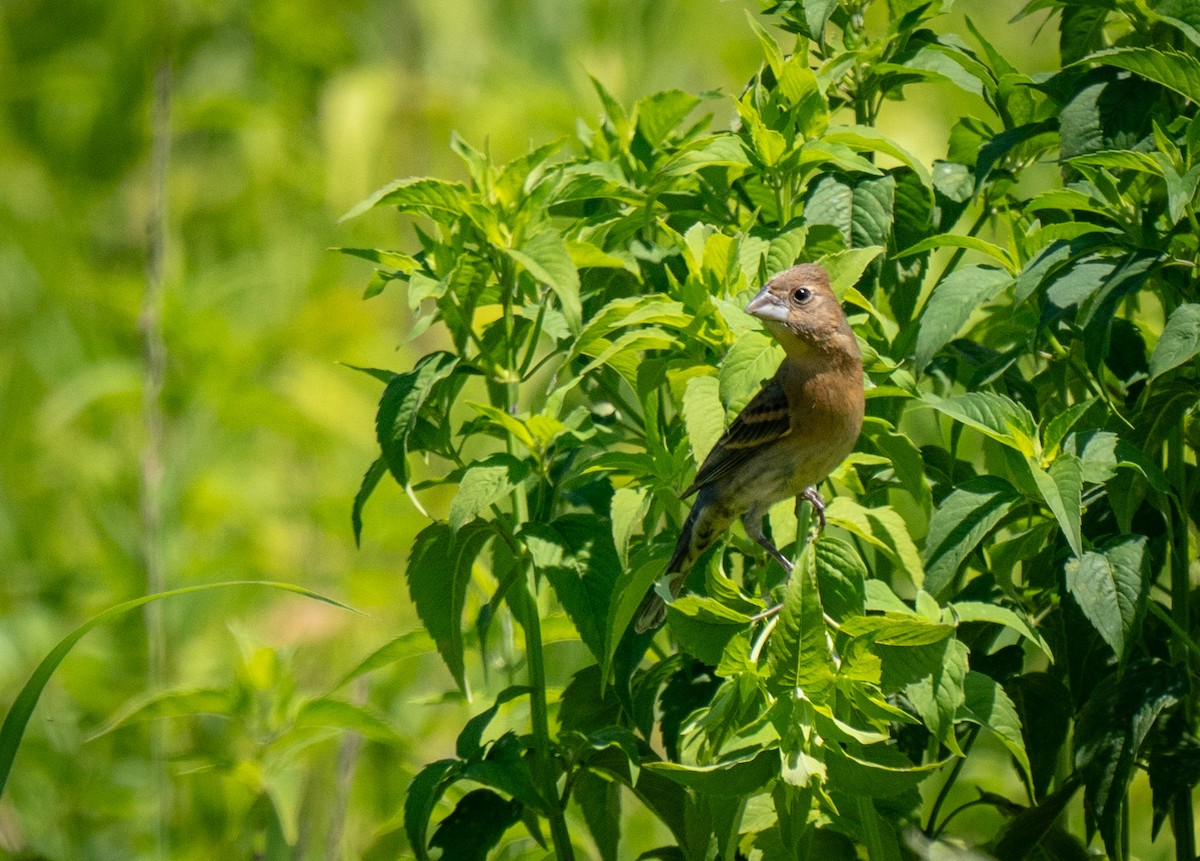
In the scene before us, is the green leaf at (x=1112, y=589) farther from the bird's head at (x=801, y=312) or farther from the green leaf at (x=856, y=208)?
the green leaf at (x=856, y=208)

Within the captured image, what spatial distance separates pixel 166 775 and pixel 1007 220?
8.83 ft

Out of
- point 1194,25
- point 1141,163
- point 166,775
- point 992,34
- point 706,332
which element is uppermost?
point 992,34

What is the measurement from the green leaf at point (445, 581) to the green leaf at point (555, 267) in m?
0.41

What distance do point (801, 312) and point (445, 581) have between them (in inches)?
28.2

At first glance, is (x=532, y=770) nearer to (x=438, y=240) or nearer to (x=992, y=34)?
(x=438, y=240)

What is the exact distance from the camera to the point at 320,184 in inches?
256

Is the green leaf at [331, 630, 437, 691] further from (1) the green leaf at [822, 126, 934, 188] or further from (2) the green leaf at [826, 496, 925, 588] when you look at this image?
(1) the green leaf at [822, 126, 934, 188]

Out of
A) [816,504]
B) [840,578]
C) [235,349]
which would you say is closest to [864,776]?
[840,578]

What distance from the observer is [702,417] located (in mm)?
1930

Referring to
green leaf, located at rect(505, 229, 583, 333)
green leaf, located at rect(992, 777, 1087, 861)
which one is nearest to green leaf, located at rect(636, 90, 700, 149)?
green leaf, located at rect(505, 229, 583, 333)

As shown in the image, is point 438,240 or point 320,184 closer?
point 438,240

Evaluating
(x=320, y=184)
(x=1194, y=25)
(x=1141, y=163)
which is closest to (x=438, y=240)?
(x=1141, y=163)

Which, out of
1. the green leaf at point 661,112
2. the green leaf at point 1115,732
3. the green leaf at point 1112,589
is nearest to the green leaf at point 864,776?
the green leaf at point 1112,589

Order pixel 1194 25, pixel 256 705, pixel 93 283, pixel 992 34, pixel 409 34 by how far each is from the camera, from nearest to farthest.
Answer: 1. pixel 1194 25
2. pixel 256 705
3. pixel 992 34
4. pixel 93 283
5. pixel 409 34
